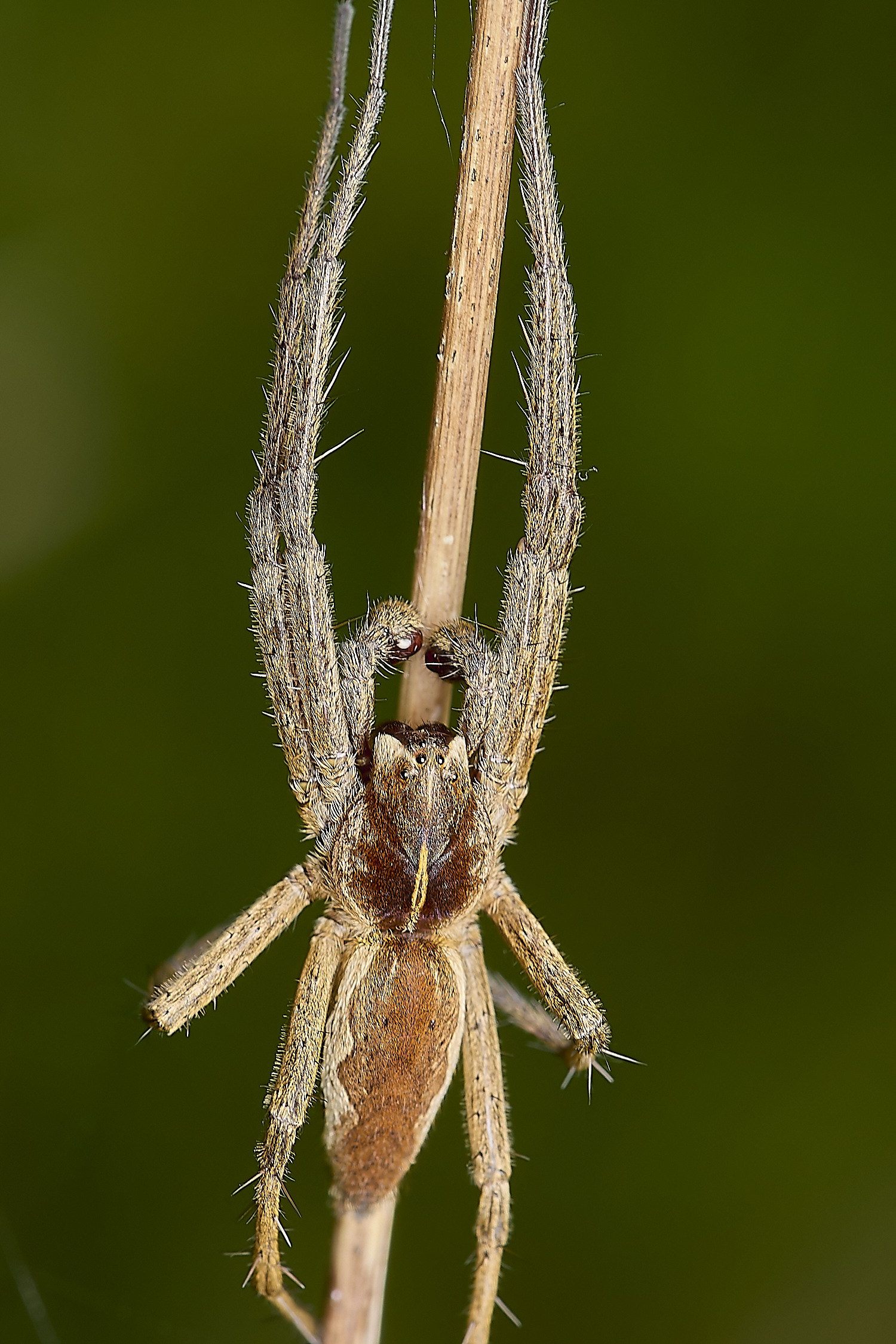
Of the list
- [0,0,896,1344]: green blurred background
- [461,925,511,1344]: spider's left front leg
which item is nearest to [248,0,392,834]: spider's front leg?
[461,925,511,1344]: spider's left front leg

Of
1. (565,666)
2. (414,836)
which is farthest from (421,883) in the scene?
(565,666)

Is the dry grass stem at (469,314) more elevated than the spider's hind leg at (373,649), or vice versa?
the dry grass stem at (469,314)

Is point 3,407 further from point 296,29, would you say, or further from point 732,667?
point 732,667

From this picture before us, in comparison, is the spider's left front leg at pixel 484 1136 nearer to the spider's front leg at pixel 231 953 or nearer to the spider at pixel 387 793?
the spider at pixel 387 793

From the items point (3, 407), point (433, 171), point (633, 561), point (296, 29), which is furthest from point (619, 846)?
point (296, 29)

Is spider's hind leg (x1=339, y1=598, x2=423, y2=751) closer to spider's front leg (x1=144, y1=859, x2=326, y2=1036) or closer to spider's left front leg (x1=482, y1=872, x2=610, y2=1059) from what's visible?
spider's front leg (x1=144, y1=859, x2=326, y2=1036)

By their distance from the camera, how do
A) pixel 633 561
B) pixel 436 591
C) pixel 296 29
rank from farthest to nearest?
pixel 633 561, pixel 296 29, pixel 436 591

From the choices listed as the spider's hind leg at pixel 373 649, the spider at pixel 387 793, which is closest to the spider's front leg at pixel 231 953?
the spider at pixel 387 793
